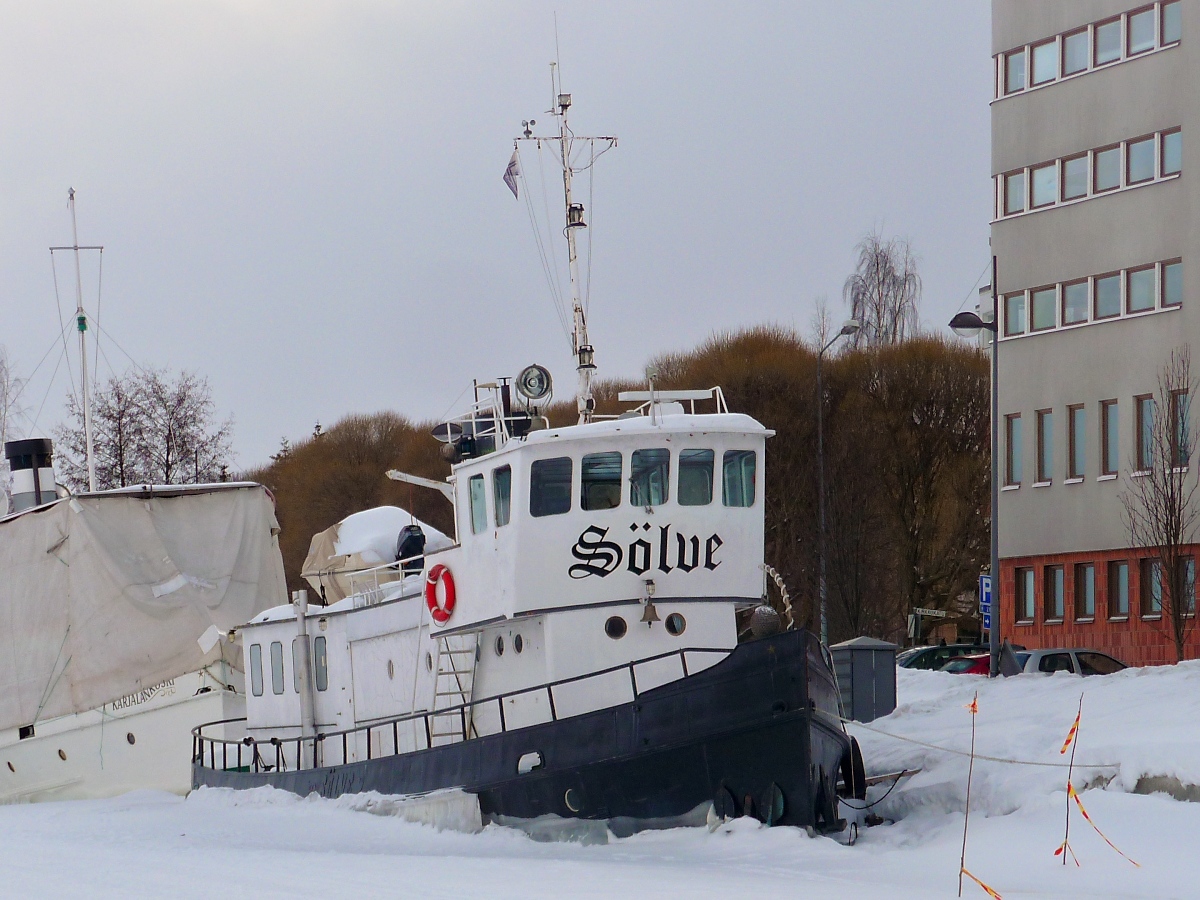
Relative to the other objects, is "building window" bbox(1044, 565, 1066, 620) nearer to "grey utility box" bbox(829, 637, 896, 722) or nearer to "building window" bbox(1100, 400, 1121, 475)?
"building window" bbox(1100, 400, 1121, 475)

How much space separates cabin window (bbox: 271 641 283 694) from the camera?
75.4ft

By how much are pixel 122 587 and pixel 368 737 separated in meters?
9.11

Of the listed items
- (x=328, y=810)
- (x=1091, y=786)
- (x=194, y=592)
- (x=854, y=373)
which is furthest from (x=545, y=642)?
(x=854, y=373)

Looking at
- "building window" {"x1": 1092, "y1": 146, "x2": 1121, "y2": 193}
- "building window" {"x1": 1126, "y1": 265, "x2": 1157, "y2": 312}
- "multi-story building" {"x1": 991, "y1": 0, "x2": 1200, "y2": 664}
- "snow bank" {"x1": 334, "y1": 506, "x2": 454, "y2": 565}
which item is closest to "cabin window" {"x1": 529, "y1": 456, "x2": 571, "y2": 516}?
"snow bank" {"x1": 334, "y1": 506, "x2": 454, "y2": 565}

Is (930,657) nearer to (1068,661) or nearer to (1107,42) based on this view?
(1068,661)

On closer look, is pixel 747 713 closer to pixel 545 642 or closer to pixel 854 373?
pixel 545 642

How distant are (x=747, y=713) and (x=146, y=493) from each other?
16298mm

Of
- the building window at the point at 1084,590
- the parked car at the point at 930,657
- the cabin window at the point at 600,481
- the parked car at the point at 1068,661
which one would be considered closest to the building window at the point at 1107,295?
the building window at the point at 1084,590

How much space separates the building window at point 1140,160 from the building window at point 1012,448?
6.31 m

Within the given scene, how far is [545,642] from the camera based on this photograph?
17.7 m

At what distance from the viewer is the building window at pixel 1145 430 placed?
35562 mm

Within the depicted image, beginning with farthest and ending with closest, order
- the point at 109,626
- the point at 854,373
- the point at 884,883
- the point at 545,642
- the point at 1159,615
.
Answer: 1. the point at 854,373
2. the point at 1159,615
3. the point at 109,626
4. the point at 545,642
5. the point at 884,883

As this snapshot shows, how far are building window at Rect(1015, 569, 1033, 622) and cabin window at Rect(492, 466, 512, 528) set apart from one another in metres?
24.4

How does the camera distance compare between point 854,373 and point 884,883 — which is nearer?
point 884,883
